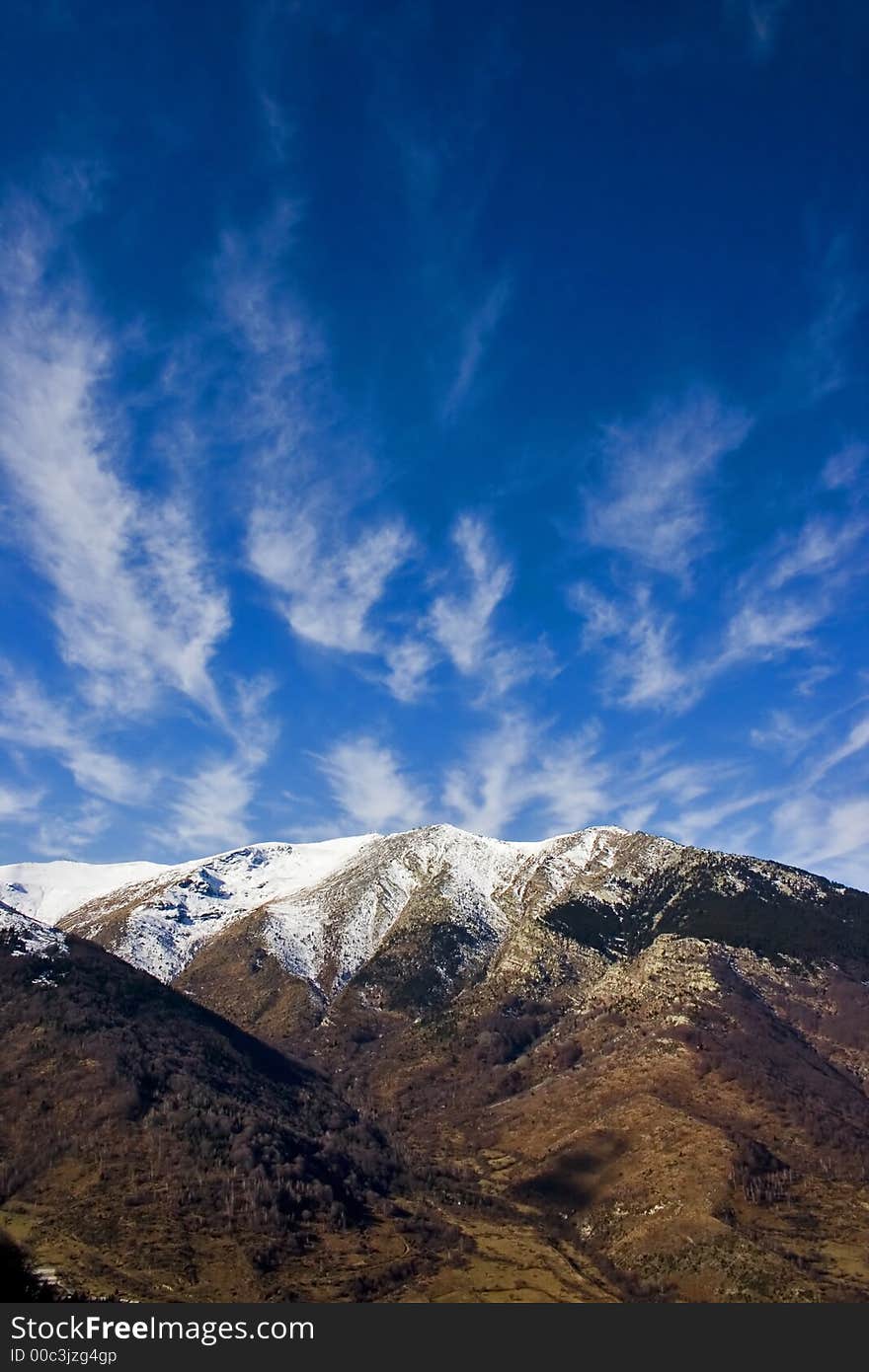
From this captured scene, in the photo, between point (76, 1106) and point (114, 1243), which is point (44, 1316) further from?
point (76, 1106)

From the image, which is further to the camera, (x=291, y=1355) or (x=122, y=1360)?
(x=291, y=1355)

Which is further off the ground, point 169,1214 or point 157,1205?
point 157,1205

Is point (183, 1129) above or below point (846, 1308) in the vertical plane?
above

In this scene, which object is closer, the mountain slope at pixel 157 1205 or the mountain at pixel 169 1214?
the mountain at pixel 169 1214

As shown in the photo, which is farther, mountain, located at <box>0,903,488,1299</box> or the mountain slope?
the mountain slope

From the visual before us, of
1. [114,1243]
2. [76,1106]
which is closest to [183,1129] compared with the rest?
[76,1106]

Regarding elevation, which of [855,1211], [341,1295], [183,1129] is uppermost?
[183,1129]

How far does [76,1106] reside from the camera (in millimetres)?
195250

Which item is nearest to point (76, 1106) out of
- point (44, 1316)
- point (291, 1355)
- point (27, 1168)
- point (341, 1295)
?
point (27, 1168)

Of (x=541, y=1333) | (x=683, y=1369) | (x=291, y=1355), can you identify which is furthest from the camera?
(x=541, y=1333)

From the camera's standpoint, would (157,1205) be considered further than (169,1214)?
Yes

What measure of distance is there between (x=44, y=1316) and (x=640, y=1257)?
134 m

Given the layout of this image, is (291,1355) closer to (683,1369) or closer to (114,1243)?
(683,1369)

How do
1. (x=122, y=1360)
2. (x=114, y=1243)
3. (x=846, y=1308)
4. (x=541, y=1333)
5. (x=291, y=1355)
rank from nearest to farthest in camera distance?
(x=122, y=1360) → (x=291, y=1355) → (x=541, y=1333) → (x=846, y=1308) → (x=114, y=1243)
